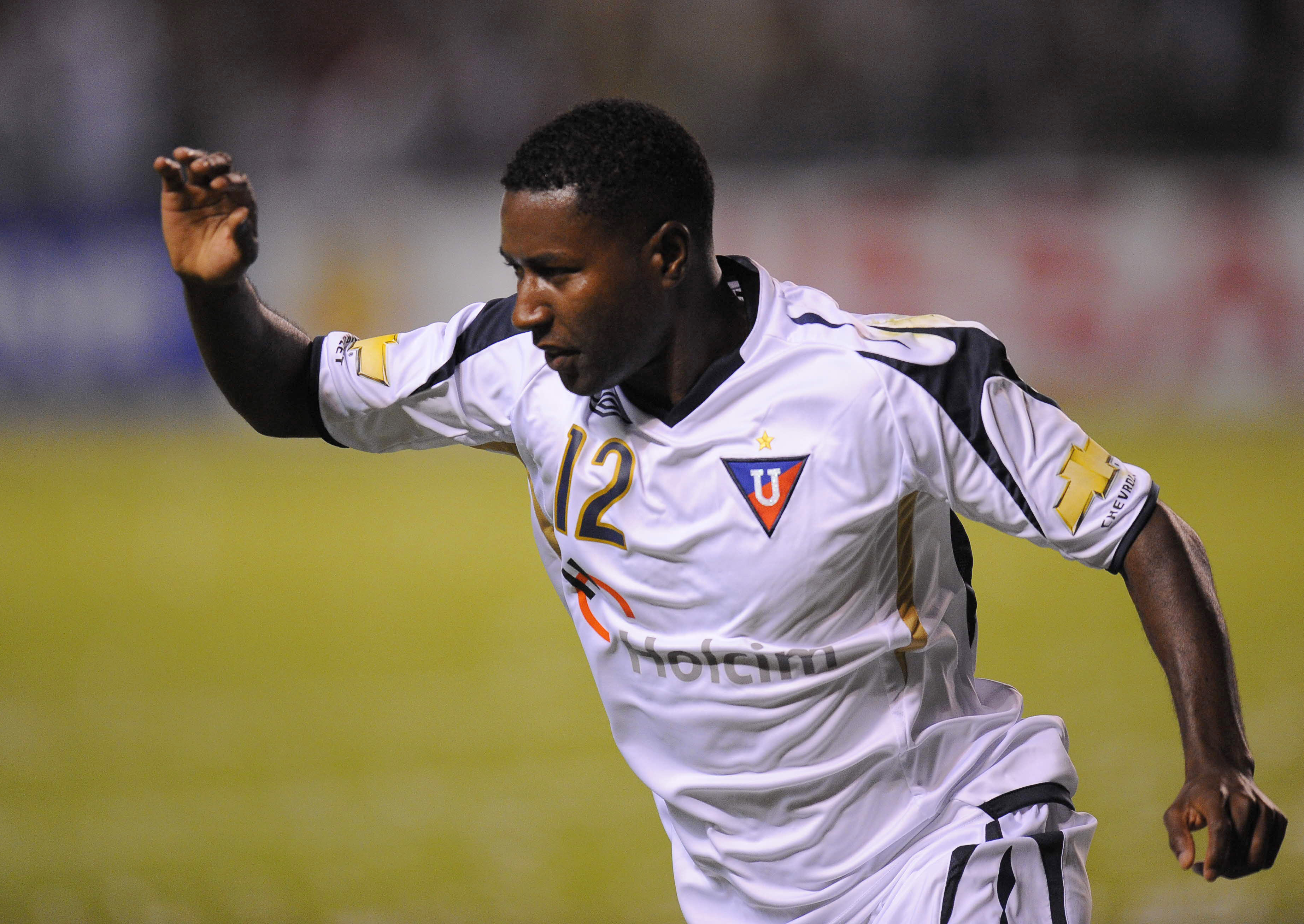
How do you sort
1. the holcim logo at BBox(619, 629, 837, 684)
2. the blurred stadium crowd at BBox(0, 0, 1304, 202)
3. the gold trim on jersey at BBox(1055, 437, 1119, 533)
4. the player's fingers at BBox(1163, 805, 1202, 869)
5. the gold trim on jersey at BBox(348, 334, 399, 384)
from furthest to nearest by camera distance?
1. the blurred stadium crowd at BBox(0, 0, 1304, 202)
2. the gold trim on jersey at BBox(348, 334, 399, 384)
3. the holcim logo at BBox(619, 629, 837, 684)
4. the gold trim on jersey at BBox(1055, 437, 1119, 533)
5. the player's fingers at BBox(1163, 805, 1202, 869)

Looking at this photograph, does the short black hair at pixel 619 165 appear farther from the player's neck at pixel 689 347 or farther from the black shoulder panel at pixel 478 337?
the black shoulder panel at pixel 478 337

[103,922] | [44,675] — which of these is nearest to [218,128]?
[44,675]

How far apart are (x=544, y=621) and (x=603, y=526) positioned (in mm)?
3687

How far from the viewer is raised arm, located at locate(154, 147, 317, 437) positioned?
204 centimetres

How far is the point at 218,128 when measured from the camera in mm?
9734

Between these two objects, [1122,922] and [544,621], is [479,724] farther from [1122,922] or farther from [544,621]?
[1122,922]

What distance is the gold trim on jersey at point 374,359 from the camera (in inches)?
89.2

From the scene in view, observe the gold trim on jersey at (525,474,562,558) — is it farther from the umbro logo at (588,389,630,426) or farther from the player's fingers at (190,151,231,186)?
the player's fingers at (190,151,231,186)

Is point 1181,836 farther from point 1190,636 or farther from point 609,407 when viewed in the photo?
point 609,407

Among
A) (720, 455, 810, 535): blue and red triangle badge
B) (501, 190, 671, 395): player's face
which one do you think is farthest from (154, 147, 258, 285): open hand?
(720, 455, 810, 535): blue and red triangle badge

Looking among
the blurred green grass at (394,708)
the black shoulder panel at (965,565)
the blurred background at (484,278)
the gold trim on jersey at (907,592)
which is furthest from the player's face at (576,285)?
the blurred background at (484,278)

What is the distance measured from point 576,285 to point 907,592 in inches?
25.2

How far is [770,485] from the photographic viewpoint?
6.27 ft

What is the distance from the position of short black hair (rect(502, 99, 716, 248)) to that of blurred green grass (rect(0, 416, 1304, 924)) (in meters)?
1.93
